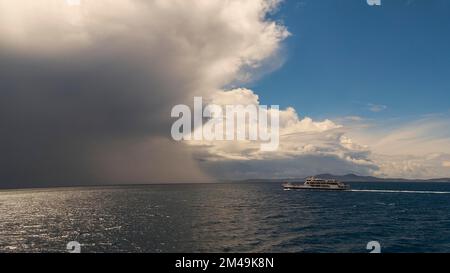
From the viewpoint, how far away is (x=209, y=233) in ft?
174

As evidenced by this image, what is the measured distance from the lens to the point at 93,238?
A: 51594mm

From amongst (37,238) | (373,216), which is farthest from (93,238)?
(373,216)
